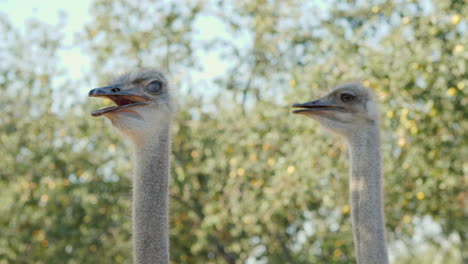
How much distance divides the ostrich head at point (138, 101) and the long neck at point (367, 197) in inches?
40.5

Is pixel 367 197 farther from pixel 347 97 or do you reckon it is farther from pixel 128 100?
pixel 128 100

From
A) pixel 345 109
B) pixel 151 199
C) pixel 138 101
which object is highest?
pixel 345 109

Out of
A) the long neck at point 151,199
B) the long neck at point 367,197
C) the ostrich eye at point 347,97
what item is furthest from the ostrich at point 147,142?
the ostrich eye at point 347,97

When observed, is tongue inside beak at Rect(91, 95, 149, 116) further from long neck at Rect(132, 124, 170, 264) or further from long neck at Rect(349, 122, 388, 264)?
long neck at Rect(349, 122, 388, 264)

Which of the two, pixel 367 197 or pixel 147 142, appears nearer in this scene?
pixel 147 142

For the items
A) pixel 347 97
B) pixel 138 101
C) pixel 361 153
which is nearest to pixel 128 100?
pixel 138 101

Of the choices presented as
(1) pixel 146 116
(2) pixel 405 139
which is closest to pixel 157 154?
(1) pixel 146 116

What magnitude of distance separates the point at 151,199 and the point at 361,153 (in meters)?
1.28

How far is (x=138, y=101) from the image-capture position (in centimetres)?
327

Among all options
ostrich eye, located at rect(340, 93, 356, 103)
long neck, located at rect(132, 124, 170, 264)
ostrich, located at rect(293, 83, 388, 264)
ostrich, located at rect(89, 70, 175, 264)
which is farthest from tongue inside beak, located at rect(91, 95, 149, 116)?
ostrich eye, located at rect(340, 93, 356, 103)

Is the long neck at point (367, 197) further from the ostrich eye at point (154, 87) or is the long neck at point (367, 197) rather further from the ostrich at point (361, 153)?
the ostrich eye at point (154, 87)

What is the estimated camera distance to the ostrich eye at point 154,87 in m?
3.35

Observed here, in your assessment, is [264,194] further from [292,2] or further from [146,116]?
[146,116]

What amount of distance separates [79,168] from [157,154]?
5.69m
